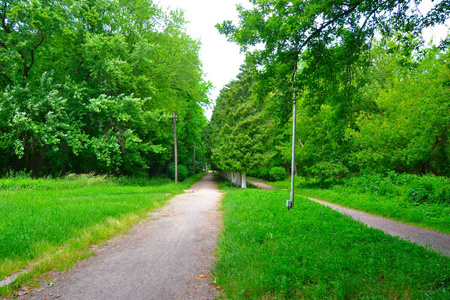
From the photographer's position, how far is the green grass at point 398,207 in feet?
28.1

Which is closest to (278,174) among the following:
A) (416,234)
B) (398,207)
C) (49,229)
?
(398,207)

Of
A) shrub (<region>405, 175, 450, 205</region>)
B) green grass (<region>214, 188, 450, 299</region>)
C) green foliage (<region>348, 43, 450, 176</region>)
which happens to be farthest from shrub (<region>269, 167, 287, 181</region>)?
green grass (<region>214, 188, 450, 299</region>)

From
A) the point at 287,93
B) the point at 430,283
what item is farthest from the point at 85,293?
the point at 287,93

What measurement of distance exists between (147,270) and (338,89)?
7.26 meters

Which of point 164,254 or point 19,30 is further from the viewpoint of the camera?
point 19,30

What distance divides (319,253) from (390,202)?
9255mm

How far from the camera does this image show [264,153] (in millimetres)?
23781

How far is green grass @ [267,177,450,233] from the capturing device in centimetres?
856

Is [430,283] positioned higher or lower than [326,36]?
lower

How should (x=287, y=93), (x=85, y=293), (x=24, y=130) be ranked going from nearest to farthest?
(x=85, y=293) → (x=287, y=93) → (x=24, y=130)

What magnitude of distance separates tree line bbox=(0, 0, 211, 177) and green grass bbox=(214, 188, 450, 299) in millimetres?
14707

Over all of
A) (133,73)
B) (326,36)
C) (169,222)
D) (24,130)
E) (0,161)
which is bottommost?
(169,222)

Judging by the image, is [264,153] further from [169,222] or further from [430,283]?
[430,283]

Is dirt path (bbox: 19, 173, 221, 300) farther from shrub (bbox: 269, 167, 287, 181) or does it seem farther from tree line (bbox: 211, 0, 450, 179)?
shrub (bbox: 269, 167, 287, 181)
